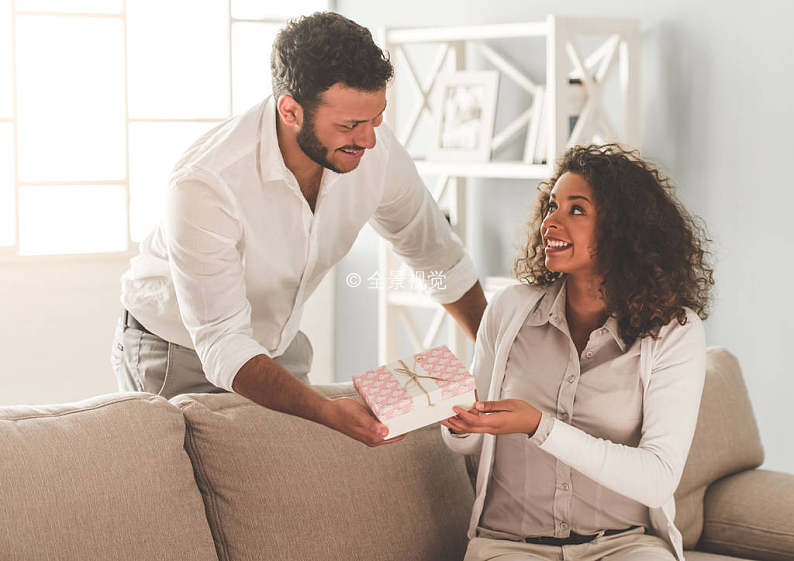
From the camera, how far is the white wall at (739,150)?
286 cm

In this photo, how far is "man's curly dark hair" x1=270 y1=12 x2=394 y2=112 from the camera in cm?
184

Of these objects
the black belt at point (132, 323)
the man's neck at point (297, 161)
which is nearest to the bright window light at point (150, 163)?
the black belt at point (132, 323)

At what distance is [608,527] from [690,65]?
168 cm

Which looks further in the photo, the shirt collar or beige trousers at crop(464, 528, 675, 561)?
the shirt collar

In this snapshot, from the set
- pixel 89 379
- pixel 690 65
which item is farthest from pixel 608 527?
pixel 89 379

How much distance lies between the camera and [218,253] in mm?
1925

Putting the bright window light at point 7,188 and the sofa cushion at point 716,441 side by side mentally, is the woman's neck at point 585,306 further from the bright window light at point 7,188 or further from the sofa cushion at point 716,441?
the bright window light at point 7,188

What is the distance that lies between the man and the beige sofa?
126 millimetres

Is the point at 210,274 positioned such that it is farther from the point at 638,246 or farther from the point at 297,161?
the point at 638,246

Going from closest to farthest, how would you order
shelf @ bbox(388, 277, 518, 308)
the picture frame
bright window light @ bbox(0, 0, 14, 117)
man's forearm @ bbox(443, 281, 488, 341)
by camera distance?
man's forearm @ bbox(443, 281, 488, 341) < the picture frame < shelf @ bbox(388, 277, 518, 308) < bright window light @ bbox(0, 0, 14, 117)

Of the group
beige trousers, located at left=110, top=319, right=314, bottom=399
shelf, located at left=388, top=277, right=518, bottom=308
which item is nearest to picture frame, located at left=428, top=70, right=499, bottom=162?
shelf, located at left=388, top=277, right=518, bottom=308

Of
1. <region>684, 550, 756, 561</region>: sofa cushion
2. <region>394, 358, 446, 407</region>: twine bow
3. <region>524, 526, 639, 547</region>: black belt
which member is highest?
<region>394, 358, 446, 407</region>: twine bow

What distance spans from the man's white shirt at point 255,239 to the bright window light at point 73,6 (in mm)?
2334

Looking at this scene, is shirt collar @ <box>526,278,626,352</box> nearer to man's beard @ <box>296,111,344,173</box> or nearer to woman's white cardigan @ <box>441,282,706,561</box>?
woman's white cardigan @ <box>441,282,706,561</box>
